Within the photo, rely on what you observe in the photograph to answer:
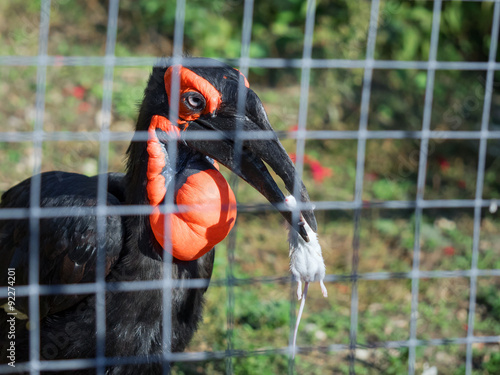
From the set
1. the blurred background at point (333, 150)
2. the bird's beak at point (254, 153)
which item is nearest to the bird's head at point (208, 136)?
the bird's beak at point (254, 153)

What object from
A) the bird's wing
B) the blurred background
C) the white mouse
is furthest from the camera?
the blurred background

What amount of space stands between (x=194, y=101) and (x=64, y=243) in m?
0.57

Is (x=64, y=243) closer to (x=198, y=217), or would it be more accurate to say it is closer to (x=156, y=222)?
(x=156, y=222)

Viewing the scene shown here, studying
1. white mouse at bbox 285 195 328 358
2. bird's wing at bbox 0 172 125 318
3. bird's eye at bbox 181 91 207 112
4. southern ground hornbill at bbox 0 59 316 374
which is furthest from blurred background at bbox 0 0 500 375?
bird's eye at bbox 181 91 207 112

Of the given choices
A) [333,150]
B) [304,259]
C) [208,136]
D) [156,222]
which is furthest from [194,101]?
[333,150]

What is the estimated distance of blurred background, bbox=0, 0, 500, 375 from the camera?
252 centimetres

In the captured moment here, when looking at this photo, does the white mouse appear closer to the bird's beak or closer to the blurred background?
the bird's beak

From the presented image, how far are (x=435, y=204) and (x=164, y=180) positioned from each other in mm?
724

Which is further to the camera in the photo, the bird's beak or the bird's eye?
the bird's eye

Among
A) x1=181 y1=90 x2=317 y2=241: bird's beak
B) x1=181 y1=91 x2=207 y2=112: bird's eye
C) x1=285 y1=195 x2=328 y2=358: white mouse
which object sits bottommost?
x1=285 y1=195 x2=328 y2=358: white mouse

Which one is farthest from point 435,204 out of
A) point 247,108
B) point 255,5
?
point 255,5

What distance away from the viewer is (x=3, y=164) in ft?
11.1

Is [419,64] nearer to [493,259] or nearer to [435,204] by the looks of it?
[435,204]

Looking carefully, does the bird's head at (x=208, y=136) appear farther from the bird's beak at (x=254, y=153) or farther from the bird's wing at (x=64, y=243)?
the bird's wing at (x=64, y=243)
